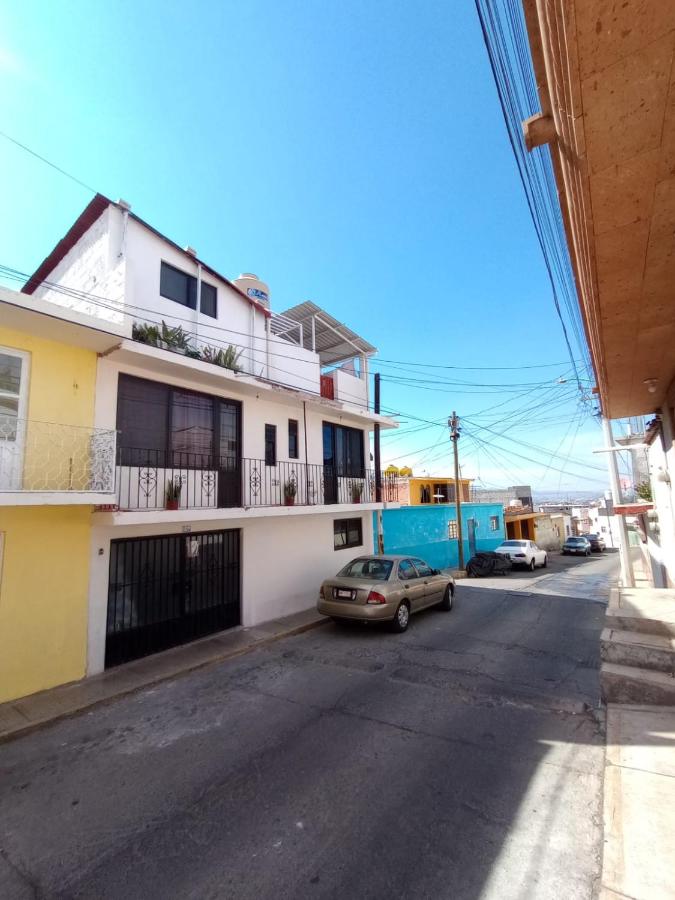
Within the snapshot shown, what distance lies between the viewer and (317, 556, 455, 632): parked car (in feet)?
28.9

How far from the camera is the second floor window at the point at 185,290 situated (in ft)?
30.8

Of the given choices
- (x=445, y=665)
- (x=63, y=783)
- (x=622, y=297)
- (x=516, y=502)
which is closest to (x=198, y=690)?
(x=63, y=783)

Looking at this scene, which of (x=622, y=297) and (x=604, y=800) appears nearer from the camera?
(x=604, y=800)

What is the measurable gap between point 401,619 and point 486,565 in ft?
41.1

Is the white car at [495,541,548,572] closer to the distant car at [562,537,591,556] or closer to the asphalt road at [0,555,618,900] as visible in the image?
the distant car at [562,537,591,556]

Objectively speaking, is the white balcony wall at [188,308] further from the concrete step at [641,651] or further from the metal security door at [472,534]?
the metal security door at [472,534]

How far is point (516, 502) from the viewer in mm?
37031

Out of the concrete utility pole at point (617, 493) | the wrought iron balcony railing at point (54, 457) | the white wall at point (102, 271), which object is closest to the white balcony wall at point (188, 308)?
the white wall at point (102, 271)

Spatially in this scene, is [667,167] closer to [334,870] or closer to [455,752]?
[334,870]

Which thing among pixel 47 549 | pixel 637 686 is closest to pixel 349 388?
pixel 47 549

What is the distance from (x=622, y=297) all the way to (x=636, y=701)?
435cm

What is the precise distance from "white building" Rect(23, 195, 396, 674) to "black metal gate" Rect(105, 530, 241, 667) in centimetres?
2

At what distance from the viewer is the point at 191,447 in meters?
8.84

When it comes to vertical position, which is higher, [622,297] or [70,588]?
[622,297]
